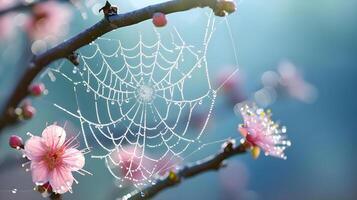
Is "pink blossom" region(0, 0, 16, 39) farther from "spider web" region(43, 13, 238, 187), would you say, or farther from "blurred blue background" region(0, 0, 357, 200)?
"blurred blue background" region(0, 0, 357, 200)

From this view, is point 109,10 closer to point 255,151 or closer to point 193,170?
point 193,170

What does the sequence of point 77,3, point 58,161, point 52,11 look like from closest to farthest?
1. point 58,161
2. point 77,3
3. point 52,11

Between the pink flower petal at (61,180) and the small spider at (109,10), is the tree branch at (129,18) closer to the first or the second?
the small spider at (109,10)

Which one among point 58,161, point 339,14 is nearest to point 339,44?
point 339,14

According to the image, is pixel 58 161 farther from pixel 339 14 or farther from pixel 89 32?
pixel 339 14

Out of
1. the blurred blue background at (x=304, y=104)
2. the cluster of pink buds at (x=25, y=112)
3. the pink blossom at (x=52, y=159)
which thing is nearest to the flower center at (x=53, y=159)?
the pink blossom at (x=52, y=159)

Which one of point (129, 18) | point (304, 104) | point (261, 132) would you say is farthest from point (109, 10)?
point (304, 104)
